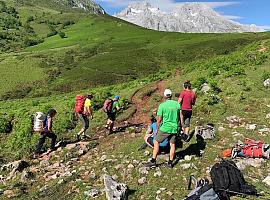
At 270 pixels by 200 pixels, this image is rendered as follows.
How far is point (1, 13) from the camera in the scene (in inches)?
7702

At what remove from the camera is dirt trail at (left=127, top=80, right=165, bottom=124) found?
2290cm

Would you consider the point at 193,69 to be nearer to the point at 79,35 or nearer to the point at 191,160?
the point at 191,160

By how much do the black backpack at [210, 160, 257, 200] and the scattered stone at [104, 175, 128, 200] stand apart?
2.82 meters

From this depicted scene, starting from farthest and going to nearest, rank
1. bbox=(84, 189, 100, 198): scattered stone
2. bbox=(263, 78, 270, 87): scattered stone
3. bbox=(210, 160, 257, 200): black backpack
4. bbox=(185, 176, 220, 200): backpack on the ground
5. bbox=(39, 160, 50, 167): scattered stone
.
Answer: bbox=(263, 78, 270, 87): scattered stone, bbox=(39, 160, 50, 167): scattered stone, bbox=(84, 189, 100, 198): scattered stone, bbox=(210, 160, 257, 200): black backpack, bbox=(185, 176, 220, 200): backpack on the ground

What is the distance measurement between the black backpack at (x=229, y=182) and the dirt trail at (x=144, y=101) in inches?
407

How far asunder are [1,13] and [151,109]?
189m

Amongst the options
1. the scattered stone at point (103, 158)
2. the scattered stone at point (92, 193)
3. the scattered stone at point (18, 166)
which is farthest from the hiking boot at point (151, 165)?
the scattered stone at point (18, 166)

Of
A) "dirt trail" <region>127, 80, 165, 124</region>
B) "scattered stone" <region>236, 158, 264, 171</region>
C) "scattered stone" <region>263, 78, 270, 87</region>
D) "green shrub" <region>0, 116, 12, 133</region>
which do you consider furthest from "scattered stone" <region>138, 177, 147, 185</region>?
"green shrub" <region>0, 116, 12, 133</region>

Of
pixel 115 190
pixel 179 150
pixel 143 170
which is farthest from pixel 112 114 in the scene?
pixel 115 190

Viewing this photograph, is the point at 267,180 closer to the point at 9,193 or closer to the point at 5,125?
the point at 9,193

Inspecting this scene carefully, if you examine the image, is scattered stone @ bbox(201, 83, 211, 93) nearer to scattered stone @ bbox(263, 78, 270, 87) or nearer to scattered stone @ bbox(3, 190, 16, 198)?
scattered stone @ bbox(263, 78, 270, 87)

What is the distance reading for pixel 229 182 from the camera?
1152 cm

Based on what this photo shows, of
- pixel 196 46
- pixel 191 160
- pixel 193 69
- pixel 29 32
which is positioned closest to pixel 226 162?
pixel 191 160

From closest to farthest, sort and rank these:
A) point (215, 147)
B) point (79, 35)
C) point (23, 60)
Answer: point (215, 147)
point (23, 60)
point (79, 35)
